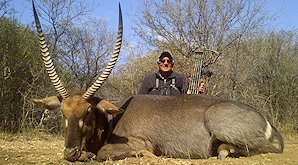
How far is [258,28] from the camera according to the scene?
46.9 feet

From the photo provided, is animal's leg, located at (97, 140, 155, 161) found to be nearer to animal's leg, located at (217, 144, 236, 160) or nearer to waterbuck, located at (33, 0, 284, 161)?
waterbuck, located at (33, 0, 284, 161)

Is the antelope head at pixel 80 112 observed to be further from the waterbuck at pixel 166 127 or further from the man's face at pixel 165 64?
→ the man's face at pixel 165 64

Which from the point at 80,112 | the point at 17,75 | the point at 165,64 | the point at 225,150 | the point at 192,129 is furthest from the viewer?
the point at 17,75

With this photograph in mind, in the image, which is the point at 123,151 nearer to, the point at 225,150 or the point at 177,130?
the point at 177,130

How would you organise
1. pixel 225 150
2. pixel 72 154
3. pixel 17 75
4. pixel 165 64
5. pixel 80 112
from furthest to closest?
pixel 17 75, pixel 165 64, pixel 225 150, pixel 80 112, pixel 72 154

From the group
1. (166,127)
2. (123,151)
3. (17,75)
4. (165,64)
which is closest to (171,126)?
(166,127)

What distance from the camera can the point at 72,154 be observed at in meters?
4.46

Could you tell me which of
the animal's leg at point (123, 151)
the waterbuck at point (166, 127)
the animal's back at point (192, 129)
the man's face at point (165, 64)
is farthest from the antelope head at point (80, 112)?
the man's face at point (165, 64)

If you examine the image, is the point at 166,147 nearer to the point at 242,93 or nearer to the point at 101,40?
the point at 242,93

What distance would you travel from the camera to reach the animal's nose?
14.5 ft

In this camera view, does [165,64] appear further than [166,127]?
Yes

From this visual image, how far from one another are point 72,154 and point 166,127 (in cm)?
149

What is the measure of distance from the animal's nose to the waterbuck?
16 centimetres

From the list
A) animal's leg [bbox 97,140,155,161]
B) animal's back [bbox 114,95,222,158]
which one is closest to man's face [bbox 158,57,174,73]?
animal's back [bbox 114,95,222,158]
